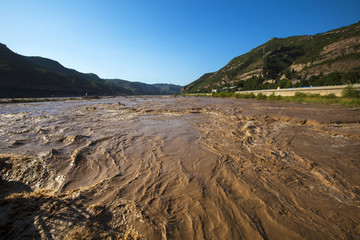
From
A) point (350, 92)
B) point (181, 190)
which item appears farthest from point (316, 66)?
point (181, 190)

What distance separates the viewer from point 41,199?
2.72m

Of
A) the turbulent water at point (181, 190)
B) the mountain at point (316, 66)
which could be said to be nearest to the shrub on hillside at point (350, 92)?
the turbulent water at point (181, 190)

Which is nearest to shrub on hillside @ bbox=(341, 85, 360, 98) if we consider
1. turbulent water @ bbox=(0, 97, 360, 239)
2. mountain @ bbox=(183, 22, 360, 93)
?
turbulent water @ bbox=(0, 97, 360, 239)

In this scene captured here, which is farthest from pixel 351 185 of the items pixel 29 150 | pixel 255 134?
pixel 29 150

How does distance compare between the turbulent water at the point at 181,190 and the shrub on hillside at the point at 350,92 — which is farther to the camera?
the shrub on hillside at the point at 350,92

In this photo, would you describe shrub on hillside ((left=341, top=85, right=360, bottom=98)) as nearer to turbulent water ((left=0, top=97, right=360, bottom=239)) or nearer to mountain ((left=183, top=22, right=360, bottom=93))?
turbulent water ((left=0, top=97, right=360, bottom=239))

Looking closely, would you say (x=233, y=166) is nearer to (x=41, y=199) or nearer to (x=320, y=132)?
(x=41, y=199)

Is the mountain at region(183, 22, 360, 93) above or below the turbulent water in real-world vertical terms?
above

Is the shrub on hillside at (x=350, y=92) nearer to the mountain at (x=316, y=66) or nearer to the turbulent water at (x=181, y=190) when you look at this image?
the turbulent water at (x=181, y=190)

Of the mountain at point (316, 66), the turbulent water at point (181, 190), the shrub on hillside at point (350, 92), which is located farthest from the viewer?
the mountain at point (316, 66)

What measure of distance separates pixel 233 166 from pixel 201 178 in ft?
3.64

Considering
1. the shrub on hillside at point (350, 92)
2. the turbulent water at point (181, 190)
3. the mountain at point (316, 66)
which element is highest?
the mountain at point (316, 66)

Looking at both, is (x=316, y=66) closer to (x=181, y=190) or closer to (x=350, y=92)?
(x=350, y=92)

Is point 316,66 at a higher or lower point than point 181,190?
higher
